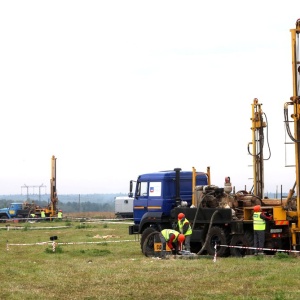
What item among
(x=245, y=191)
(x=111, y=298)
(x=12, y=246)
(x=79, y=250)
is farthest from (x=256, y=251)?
(x=12, y=246)

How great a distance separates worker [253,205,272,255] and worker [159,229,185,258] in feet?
7.63

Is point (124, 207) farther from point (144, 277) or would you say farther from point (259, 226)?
point (144, 277)

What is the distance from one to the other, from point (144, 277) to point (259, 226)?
596 cm

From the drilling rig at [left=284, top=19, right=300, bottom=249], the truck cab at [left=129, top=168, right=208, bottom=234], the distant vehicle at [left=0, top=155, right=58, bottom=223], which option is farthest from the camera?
the distant vehicle at [left=0, top=155, right=58, bottom=223]

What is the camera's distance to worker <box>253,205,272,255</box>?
24.2m

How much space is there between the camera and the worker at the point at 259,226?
79.5 feet

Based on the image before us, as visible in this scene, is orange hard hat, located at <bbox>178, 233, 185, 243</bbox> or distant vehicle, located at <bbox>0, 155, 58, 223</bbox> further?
distant vehicle, located at <bbox>0, 155, 58, 223</bbox>

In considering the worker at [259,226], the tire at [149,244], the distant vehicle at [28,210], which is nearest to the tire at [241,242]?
the worker at [259,226]

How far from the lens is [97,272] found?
2095 cm

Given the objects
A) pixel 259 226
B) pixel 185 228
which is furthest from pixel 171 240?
pixel 259 226

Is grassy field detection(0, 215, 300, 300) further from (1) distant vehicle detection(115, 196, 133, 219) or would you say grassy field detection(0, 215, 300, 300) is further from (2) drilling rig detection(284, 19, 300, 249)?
(1) distant vehicle detection(115, 196, 133, 219)

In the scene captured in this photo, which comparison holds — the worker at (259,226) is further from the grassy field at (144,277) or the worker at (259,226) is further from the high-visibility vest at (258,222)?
the grassy field at (144,277)

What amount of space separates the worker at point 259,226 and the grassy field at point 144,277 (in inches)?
27.0

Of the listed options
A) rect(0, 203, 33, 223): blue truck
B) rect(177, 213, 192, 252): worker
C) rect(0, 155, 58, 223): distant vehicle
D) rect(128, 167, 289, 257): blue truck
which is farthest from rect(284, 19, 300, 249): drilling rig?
rect(0, 203, 33, 223): blue truck
